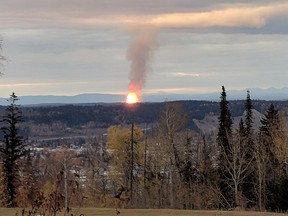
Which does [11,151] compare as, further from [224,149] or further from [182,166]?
[224,149]

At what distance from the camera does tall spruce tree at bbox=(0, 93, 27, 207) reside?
4738 centimetres

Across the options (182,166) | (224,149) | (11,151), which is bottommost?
(182,166)

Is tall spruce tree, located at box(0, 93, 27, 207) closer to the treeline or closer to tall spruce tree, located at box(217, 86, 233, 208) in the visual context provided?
the treeline

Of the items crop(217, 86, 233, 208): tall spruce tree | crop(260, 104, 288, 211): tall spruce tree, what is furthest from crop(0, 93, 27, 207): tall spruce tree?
crop(260, 104, 288, 211): tall spruce tree

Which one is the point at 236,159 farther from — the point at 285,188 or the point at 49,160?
the point at 49,160

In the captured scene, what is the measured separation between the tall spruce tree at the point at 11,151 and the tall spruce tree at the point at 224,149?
789 inches

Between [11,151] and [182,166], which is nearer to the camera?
[11,151]

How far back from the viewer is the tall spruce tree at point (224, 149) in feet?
177

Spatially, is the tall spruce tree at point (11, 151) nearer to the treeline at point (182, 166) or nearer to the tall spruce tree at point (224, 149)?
the treeline at point (182, 166)

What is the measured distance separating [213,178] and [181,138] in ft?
19.6

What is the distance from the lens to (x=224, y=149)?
56.8 meters

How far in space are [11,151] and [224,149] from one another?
22727 millimetres

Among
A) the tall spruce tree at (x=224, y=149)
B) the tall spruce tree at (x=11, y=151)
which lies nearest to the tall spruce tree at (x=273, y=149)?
the tall spruce tree at (x=224, y=149)

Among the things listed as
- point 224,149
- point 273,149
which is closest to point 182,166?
point 224,149
